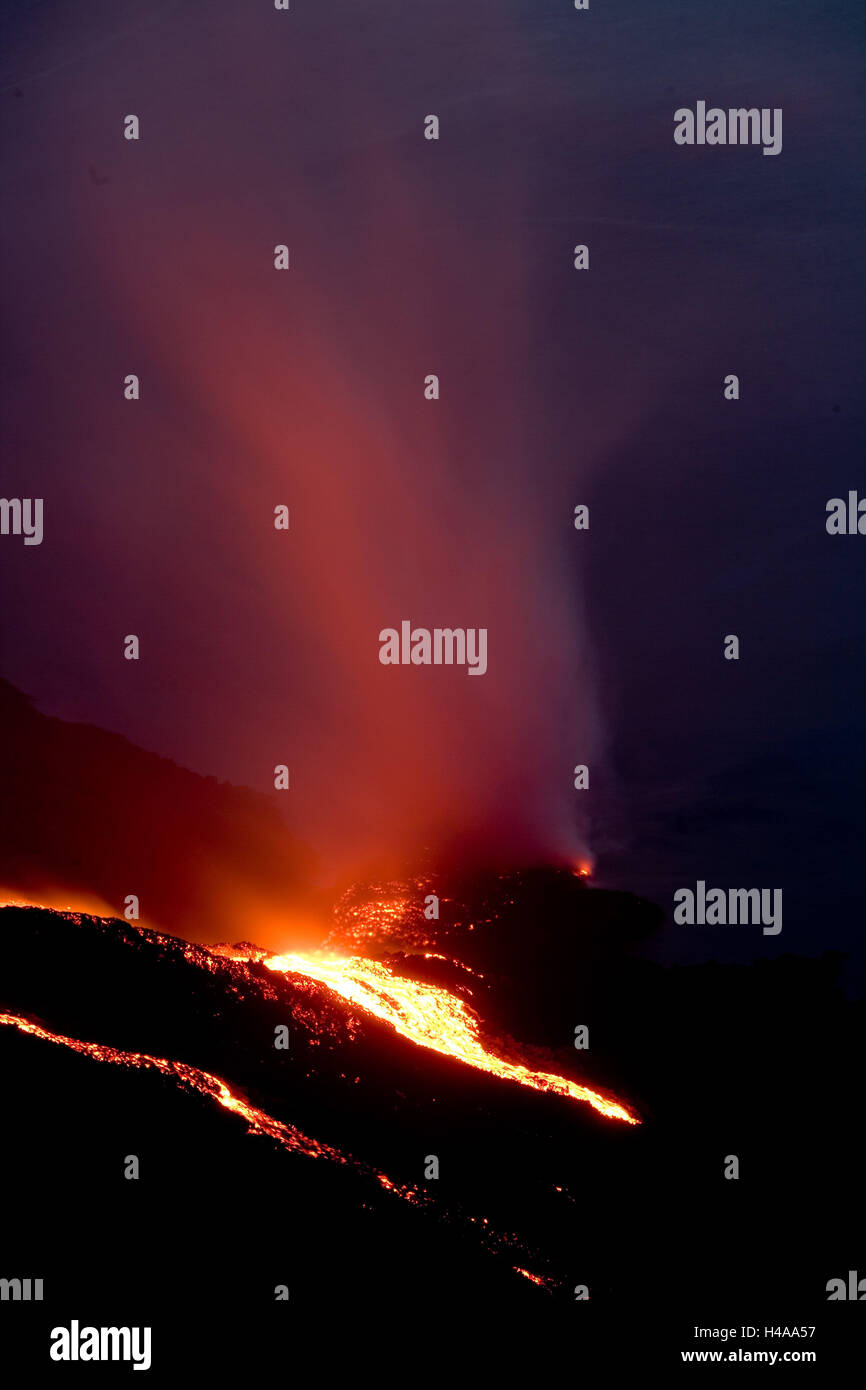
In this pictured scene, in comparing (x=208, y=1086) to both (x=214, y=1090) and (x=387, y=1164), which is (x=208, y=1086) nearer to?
(x=214, y=1090)

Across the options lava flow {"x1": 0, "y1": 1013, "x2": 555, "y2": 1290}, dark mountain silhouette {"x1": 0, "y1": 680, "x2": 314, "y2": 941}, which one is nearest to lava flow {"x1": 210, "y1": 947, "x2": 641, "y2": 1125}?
lava flow {"x1": 0, "y1": 1013, "x2": 555, "y2": 1290}

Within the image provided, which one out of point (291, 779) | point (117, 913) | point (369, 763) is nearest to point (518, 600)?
point (369, 763)

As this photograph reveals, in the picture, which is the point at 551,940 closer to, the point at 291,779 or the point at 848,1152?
the point at 848,1152

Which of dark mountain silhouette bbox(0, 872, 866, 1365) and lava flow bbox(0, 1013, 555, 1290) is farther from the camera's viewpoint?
lava flow bbox(0, 1013, 555, 1290)

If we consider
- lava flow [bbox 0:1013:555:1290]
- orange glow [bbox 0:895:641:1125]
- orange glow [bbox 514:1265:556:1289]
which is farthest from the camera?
orange glow [bbox 0:895:641:1125]

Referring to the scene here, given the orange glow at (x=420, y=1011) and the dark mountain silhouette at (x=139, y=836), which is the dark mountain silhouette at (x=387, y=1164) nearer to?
the orange glow at (x=420, y=1011)

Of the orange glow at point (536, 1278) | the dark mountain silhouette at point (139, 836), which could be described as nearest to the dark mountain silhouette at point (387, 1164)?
the orange glow at point (536, 1278)

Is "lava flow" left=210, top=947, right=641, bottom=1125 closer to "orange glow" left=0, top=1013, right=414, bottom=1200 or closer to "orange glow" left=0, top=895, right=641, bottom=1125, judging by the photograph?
"orange glow" left=0, top=895, right=641, bottom=1125

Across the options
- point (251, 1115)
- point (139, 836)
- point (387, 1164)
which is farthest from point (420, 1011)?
point (139, 836)

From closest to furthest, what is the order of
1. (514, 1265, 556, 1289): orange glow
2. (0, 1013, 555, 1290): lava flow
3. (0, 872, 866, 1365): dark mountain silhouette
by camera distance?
(0, 872, 866, 1365): dark mountain silhouette < (514, 1265, 556, 1289): orange glow < (0, 1013, 555, 1290): lava flow
